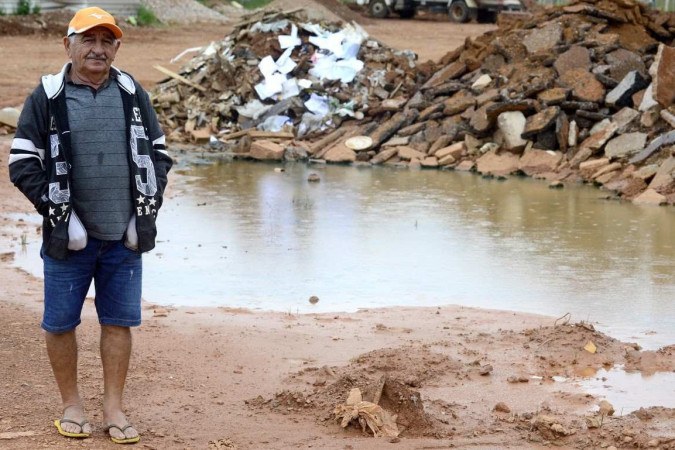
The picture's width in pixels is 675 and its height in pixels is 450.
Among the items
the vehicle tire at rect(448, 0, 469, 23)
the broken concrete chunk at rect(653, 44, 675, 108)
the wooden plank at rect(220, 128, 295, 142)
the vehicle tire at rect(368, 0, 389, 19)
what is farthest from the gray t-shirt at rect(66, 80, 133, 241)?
the vehicle tire at rect(368, 0, 389, 19)

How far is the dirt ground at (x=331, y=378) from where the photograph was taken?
5.55 m

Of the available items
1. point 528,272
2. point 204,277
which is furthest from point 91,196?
point 528,272

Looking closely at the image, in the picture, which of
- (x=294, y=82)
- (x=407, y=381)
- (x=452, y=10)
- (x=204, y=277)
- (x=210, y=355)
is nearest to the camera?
(x=407, y=381)

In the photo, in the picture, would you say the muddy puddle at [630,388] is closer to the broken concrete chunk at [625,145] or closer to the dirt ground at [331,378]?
the dirt ground at [331,378]

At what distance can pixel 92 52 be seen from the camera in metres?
5.05

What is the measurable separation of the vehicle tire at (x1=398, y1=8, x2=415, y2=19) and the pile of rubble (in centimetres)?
2093

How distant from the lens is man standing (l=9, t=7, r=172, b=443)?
16.5 feet

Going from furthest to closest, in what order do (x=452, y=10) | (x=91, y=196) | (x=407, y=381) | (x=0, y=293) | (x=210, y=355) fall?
1. (x=452, y=10)
2. (x=0, y=293)
3. (x=210, y=355)
4. (x=407, y=381)
5. (x=91, y=196)

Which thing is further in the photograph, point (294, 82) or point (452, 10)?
point (452, 10)

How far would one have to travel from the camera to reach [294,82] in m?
20.1

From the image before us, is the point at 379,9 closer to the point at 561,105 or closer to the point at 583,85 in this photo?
the point at 583,85

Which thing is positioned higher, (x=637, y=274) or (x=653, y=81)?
(x=653, y=81)

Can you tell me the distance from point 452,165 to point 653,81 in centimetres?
323

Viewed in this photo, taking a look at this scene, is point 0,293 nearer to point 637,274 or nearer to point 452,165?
point 637,274
